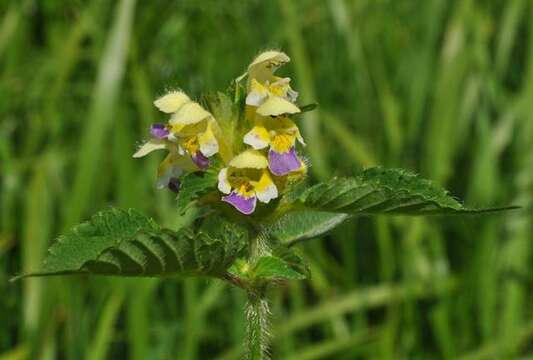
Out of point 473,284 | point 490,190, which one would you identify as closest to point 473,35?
point 490,190

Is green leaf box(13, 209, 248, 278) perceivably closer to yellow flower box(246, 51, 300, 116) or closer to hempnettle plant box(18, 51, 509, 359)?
hempnettle plant box(18, 51, 509, 359)

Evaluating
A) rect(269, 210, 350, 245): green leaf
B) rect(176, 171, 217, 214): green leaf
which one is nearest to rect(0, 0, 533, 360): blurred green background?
rect(269, 210, 350, 245): green leaf

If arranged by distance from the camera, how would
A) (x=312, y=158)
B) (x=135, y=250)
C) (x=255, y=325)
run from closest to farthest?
(x=135, y=250) → (x=255, y=325) → (x=312, y=158)

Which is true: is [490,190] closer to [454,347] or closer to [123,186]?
[454,347]

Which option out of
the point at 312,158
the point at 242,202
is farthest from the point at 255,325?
the point at 312,158

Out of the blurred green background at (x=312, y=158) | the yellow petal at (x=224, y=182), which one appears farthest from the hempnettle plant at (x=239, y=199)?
the blurred green background at (x=312, y=158)

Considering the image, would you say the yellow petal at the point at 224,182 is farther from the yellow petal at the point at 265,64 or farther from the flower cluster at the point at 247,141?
the yellow petal at the point at 265,64

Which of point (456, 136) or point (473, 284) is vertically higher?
point (456, 136)

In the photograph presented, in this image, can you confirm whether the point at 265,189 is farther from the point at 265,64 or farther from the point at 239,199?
the point at 265,64
